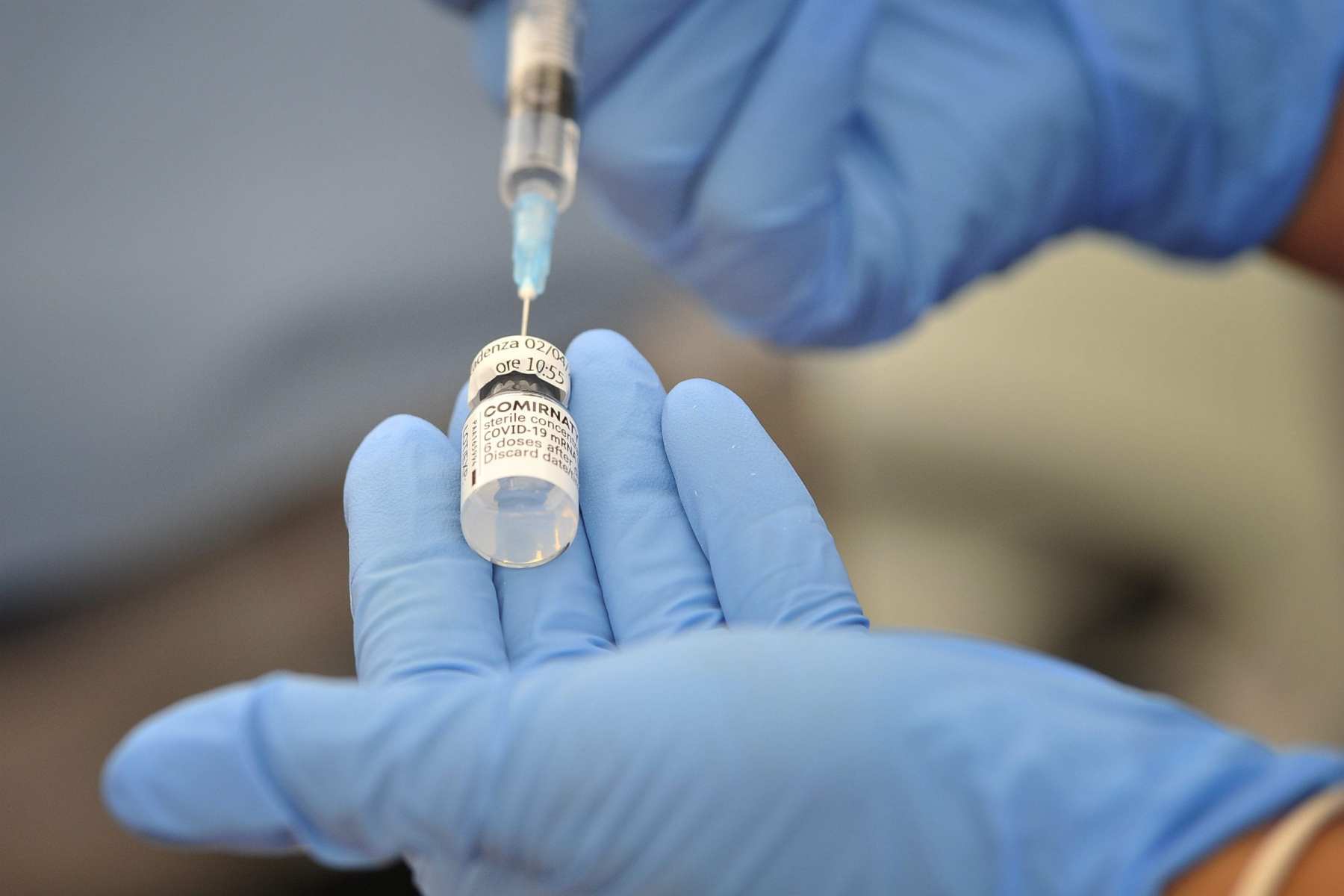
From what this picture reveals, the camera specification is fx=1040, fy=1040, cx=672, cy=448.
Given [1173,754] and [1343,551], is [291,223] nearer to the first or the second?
[1173,754]

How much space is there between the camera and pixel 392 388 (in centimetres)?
144

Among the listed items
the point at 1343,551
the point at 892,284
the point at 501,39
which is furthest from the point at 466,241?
the point at 1343,551

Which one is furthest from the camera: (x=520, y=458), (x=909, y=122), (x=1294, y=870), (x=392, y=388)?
(x=392, y=388)

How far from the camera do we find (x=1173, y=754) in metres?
0.69

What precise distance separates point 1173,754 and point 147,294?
136 cm

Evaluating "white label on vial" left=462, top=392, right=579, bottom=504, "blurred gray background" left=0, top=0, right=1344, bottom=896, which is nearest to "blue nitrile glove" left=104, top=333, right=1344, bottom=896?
"white label on vial" left=462, top=392, right=579, bottom=504

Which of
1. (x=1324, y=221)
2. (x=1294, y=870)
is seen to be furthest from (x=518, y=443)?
(x=1324, y=221)

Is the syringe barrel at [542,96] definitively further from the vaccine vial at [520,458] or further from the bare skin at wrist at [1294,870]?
the bare skin at wrist at [1294,870]

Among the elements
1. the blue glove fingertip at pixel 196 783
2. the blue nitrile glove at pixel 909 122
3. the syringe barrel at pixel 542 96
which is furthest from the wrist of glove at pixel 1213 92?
the blue glove fingertip at pixel 196 783

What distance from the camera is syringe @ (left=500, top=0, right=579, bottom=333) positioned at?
2.81ft

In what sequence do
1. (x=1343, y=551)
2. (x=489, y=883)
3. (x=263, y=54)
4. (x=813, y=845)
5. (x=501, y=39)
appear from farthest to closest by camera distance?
(x=263, y=54) < (x=1343, y=551) < (x=501, y=39) < (x=489, y=883) < (x=813, y=845)

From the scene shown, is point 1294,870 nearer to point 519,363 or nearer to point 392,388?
point 519,363

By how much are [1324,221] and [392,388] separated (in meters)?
1.12

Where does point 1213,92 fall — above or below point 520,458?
above
